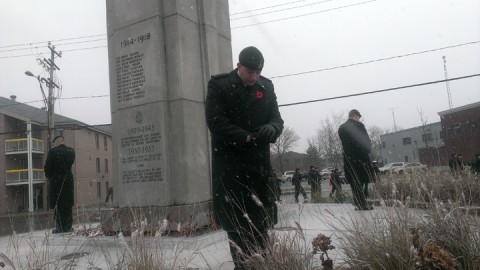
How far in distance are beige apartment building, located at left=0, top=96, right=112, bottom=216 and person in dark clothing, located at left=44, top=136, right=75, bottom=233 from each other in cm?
3110

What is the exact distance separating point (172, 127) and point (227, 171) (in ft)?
9.27

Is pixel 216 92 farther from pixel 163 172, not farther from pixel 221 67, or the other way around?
pixel 221 67

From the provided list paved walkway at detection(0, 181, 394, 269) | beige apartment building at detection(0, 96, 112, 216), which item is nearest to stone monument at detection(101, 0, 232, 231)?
paved walkway at detection(0, 181, 394, 269)

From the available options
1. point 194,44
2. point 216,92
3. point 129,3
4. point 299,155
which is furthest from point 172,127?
point 299,155

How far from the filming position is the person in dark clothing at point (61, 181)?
6108 millimetres

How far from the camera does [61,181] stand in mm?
6309

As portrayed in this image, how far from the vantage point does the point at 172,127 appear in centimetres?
545

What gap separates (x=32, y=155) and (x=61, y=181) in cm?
3929

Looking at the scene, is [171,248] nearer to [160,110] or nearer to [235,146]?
[235,146]

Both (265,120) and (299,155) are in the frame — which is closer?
(265,120)

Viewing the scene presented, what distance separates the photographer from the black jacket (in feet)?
9.07

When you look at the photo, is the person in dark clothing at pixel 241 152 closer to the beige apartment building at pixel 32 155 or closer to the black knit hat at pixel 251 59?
the black knit hat at pixel 251 59

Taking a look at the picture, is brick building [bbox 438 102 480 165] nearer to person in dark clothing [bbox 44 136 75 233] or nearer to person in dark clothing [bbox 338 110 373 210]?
person in dark clothing [bbox 338 110 373 210]

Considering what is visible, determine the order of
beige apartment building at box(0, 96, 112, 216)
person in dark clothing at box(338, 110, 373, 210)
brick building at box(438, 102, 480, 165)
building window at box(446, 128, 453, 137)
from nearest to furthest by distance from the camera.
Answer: person in dark clothing at box(338, 110, 373, 210)
beige apartment building at box(0, 96, 112, 216)
brick building at box(438, 102, 480, 165)
building window at box(446, 128, 453, 137)
